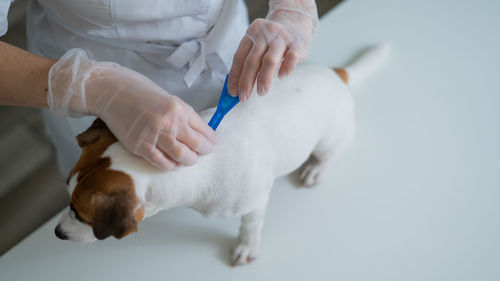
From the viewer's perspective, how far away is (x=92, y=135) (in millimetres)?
742

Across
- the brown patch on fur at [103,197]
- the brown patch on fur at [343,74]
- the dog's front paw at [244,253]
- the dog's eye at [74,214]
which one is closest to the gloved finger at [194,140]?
the brown patch on fur at [103,197]

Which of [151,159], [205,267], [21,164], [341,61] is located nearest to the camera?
[151,159]

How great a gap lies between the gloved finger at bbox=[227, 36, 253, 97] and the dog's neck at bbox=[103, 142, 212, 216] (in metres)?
0.14

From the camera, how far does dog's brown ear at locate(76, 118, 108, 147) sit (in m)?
0.73

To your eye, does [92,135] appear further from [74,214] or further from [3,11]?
[3,11]

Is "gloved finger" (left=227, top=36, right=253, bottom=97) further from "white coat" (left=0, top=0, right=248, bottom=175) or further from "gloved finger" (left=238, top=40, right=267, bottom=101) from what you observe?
"white coat" (left=0, top=0, right=248, bottom=175)

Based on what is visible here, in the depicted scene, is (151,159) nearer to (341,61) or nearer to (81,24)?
(81,24)

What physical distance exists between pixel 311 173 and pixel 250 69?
0.44 metres

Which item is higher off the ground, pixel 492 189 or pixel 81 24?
pixel 81 24

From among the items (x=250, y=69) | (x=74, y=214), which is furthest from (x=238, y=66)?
(x=74, y=214)

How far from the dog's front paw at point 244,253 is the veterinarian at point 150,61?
1.11 feet

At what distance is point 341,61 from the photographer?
4.42ft

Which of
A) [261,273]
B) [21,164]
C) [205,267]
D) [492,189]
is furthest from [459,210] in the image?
[21,164]

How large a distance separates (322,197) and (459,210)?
0.34 metres
